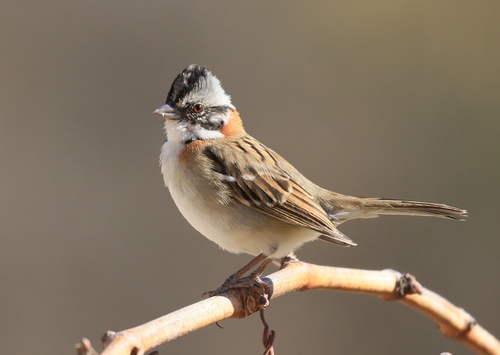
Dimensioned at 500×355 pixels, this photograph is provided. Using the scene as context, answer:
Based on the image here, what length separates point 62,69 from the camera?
6.08m

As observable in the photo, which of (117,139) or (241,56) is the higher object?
(241,56)

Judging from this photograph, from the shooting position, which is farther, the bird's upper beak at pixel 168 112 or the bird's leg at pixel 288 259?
the bird's upper beak at pixel 168 112

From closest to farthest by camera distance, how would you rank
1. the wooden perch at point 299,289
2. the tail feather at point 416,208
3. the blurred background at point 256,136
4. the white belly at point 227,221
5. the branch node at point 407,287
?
the wooden perch at point 299,289 → the branch node at point 407,287 → the white belly at point 227,221 → the tail feather at point 416,208 → the blurred background at point 256,136

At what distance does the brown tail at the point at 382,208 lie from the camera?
2.92 metres

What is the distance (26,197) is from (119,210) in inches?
27.0

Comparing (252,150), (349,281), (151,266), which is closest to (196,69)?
(252,150)

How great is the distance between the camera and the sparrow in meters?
2.81

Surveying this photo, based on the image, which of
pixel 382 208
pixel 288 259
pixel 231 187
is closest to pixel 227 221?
pixel 231 187

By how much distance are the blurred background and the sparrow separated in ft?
7.45

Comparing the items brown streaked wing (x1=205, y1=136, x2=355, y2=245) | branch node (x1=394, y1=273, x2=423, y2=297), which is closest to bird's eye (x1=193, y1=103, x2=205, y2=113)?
brown streaked wing (x1=205, y1=136, x2=355, y2=245)

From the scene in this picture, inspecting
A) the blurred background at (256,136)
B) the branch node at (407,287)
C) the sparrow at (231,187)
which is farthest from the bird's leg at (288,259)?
the blurred background at (256,136)

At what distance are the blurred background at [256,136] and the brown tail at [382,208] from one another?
217cm

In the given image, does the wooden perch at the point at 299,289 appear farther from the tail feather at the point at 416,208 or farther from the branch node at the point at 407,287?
the tail feather at the point at 416,208

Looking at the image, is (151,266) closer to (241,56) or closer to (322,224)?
(241,56)
